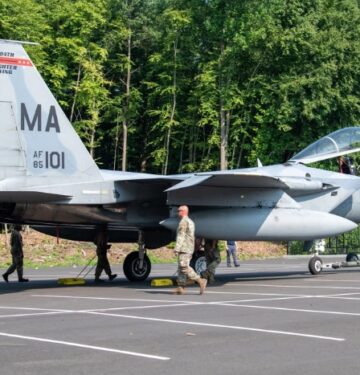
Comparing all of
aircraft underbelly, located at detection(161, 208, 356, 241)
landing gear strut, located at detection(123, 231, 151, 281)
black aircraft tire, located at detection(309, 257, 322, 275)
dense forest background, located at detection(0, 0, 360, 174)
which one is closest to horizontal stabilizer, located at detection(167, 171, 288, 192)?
aircraft underbelly, located at detection(161, 208, 356, 241)

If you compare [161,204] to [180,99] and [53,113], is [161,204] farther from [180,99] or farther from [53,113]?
[180,99]

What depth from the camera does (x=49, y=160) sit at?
17594mm

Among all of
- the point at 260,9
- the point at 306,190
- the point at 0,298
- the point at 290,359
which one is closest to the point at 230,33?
the point at 260,9

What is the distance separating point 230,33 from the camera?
49500mm

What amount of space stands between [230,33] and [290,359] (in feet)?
138

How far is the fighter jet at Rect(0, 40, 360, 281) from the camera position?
56.3 feet

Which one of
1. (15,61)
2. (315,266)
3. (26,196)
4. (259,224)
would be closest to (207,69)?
(315,266)

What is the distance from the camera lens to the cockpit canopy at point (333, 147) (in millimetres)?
21031

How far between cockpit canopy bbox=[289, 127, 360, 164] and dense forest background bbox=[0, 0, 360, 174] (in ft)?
85.9

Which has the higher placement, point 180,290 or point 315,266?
point 315,266

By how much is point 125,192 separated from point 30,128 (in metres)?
2.68

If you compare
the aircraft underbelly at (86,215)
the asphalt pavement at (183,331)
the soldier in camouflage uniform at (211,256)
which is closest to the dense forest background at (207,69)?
the aircraft underbelly at (86,215)

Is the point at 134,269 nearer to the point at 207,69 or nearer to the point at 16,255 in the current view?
the point at 16,255

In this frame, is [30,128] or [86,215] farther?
[86,215]
